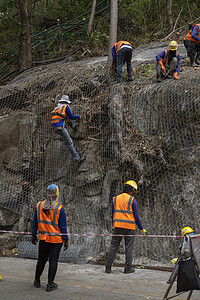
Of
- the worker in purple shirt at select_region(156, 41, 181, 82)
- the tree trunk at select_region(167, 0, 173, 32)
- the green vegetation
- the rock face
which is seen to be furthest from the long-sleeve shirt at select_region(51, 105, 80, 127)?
the tree trunk at select_region(167, 0, 173, 32)

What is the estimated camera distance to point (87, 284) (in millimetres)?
5262

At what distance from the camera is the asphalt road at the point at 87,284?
14.9ft

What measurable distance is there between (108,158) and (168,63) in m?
3.01

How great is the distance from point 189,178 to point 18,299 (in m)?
4.32

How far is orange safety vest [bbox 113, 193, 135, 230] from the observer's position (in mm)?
6195

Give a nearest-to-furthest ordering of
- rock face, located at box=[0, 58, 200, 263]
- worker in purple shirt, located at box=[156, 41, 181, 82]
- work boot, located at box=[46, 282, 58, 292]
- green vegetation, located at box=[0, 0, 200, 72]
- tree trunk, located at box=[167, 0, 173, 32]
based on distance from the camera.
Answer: work boot, located at box=[46, 282, 58, 292] → rock face, located at box=[0, 58, 200, 263] → worker in purple shirt, located at box=[156, 41, 181, 82] → tree trunk, located at box=[167, 0, 173, 32] → green vegetation, located at box=[0, 0, 200, 72]

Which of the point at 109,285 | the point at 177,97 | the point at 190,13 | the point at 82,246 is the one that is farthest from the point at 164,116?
the point at 190,13

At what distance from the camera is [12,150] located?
10.1 meters

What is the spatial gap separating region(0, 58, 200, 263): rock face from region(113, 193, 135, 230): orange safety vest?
1275 millimetres

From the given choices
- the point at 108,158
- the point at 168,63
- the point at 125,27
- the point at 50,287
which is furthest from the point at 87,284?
the point at 125,27

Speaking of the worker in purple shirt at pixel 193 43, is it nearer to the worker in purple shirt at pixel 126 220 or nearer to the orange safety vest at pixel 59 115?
the orange safety vest at pixel 59 115

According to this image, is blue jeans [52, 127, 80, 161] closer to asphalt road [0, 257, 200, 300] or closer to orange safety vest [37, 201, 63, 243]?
asphalt road [0, 257, 200, 300]

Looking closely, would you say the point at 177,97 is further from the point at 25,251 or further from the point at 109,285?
the point at 25,251

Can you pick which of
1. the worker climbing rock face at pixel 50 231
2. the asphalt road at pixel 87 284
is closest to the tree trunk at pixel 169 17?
the asphalt road at pixel 87 284
